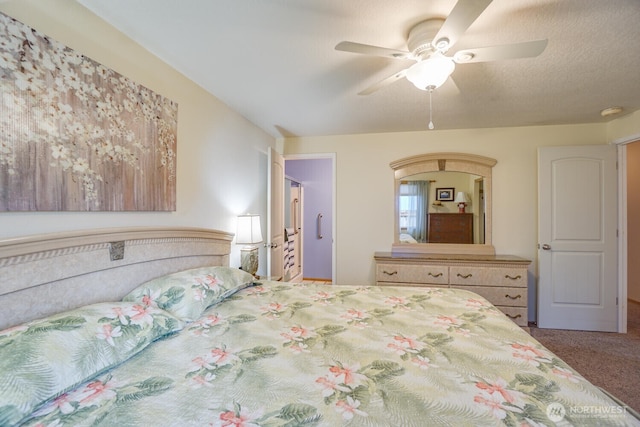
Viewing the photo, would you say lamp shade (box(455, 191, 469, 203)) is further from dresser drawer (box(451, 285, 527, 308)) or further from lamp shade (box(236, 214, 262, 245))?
lamp shade (box(236, 214, 262, 245))

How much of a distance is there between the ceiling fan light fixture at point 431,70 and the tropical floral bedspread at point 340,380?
132 centimetres

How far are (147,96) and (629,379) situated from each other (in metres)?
3.97

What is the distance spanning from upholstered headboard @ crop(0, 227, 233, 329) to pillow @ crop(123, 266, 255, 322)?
0.40ft

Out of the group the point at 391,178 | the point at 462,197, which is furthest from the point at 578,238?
the point at 391,178

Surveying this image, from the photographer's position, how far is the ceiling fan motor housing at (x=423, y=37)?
1417 millimetres

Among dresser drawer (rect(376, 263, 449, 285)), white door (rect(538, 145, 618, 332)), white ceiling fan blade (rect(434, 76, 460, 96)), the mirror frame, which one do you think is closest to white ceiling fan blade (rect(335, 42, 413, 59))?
white ceiling fan blade (rect(434, 76, 460, 96))

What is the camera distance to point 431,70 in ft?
A: 4.88

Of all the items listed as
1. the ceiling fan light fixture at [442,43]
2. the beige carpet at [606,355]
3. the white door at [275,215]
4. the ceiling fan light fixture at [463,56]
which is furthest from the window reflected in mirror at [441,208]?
the ceiling fan light fixture at [442,43]

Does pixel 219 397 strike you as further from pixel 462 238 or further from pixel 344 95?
pixel 462 238

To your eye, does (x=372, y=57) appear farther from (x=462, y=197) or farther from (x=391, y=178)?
(x=462, y=197)

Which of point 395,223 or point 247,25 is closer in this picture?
point 247,25

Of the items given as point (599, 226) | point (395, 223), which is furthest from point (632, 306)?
point (395, 223)

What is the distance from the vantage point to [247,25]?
4.84 feet

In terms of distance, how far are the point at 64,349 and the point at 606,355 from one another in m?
3.81
